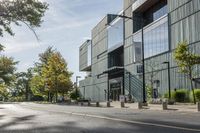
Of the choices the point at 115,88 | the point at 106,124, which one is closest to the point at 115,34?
the point at 115,88

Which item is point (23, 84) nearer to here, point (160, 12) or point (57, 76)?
point (57, 76)

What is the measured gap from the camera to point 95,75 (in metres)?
115

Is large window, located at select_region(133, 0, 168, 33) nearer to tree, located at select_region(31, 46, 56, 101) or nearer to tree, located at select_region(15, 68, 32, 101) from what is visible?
tree, located at select_region(31, 46, 56, 101)

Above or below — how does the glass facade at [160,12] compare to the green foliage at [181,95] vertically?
above

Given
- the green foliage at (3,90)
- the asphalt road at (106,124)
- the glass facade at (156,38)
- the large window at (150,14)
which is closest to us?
the asphalt road at (106,124)

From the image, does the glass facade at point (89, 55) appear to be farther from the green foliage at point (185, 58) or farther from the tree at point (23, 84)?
the green foliage at point (185, 58)

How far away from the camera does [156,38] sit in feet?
223

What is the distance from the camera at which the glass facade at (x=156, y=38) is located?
63.8 metres

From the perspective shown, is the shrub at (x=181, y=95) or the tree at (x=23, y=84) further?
the tree at (x=23, y=84)

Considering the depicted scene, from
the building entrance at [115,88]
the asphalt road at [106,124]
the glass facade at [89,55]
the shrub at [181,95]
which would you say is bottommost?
the asphalt road at [106,124]

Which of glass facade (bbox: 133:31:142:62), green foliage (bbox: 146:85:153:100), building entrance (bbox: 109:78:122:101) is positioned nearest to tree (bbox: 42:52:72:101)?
building entrance (bbox: 109:78:122:101)

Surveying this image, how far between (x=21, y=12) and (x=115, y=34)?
5987 centimetres

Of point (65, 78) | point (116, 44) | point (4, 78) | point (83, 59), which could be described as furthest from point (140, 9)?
point (83, 59)

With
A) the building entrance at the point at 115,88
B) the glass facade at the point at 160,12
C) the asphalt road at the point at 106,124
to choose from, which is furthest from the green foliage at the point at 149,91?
the asphalt road at the point at 106,124
